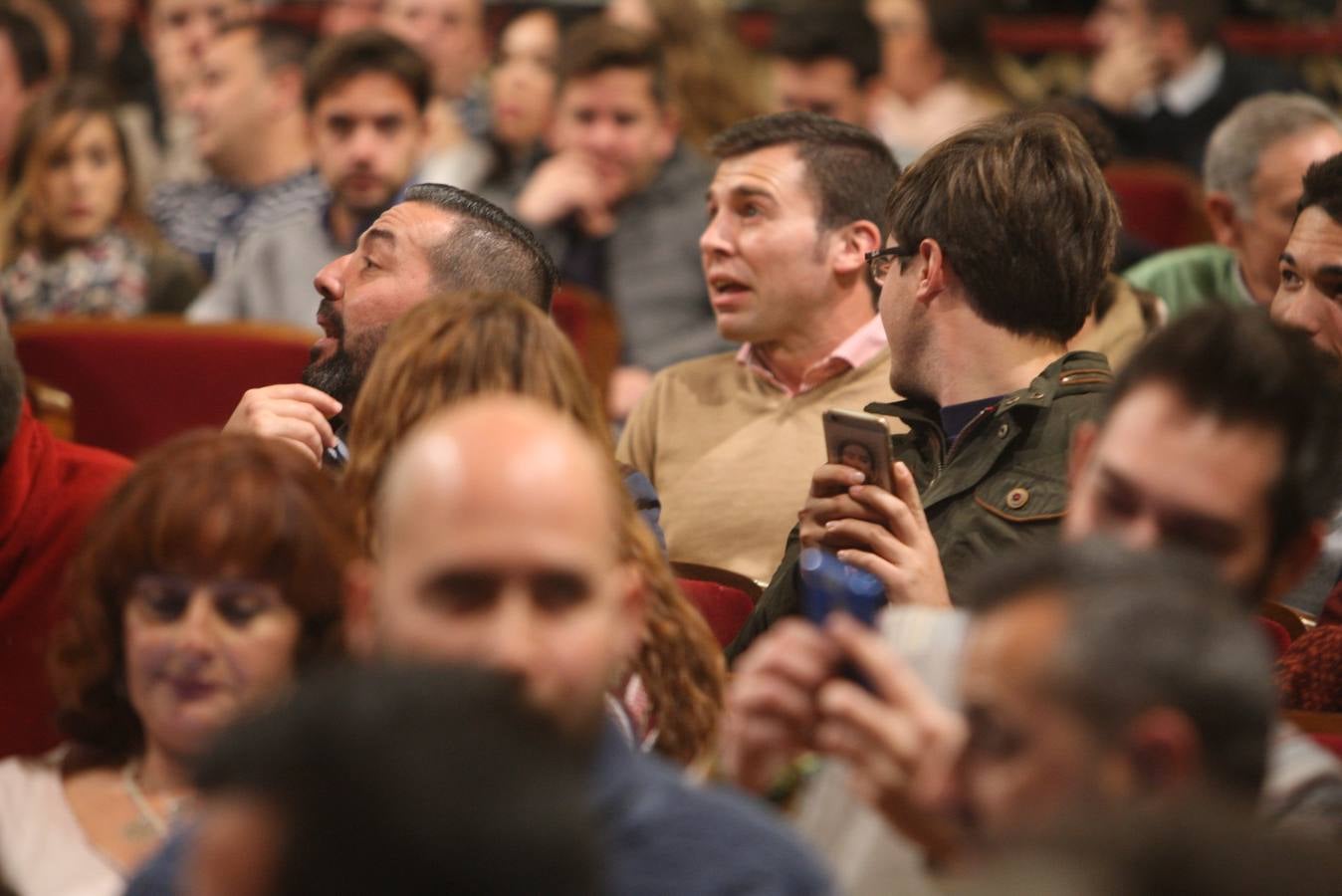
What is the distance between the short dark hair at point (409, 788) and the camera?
3.94ft

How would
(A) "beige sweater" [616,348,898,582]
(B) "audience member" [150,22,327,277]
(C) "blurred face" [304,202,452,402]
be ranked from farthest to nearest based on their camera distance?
1. (B) "audience member" [150,22,327,277]
2. (A) "beige sweater" [616,348,898,582]
3. (C) "blurred face" [304,202,452,402]

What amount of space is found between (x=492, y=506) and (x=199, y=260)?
4281 mm

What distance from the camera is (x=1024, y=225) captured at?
8.89 ft

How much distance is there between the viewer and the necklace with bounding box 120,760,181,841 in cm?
189

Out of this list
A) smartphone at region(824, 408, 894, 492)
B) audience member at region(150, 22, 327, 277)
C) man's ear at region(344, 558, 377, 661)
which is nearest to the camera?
man's ear at region(344, 558, 377, 661)

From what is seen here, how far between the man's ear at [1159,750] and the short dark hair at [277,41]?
4732 mm

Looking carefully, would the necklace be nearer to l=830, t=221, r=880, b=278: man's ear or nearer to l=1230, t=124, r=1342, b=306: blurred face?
l=830, t=221, r=880, b=278: man's ear

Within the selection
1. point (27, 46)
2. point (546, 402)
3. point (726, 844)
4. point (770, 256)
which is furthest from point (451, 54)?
point (726, 844)

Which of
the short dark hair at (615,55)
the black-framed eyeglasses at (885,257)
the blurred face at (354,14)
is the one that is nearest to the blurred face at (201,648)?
the black-framed eyeglasses at (885,257)

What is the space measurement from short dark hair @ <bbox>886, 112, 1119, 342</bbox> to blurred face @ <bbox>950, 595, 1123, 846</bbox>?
128cm

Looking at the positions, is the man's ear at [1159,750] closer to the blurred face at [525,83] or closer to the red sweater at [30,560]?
the red sweater at [30,560]

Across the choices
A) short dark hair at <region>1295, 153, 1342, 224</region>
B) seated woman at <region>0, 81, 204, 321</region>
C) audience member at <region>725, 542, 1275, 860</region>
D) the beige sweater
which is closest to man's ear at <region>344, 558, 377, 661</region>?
audience member at <region>725, 542, 1275, 860</region>

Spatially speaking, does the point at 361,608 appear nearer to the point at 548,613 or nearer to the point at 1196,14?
the point at 548,613

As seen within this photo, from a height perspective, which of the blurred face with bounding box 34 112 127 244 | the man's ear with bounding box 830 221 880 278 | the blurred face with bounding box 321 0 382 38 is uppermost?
the man's ear with bounding box 830 221 880 278
